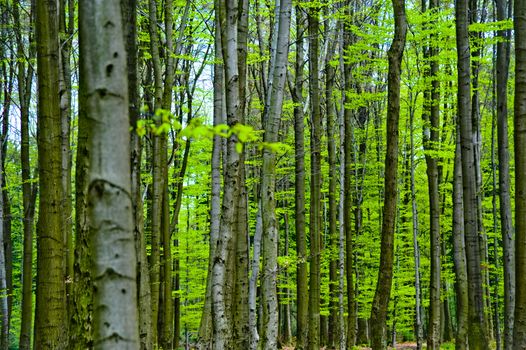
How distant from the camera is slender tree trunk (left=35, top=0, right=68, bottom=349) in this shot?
564 cm

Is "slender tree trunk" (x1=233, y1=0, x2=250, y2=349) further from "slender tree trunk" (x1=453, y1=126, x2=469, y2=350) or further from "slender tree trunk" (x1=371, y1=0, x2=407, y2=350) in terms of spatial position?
"slender tree trunk" (x1=453, y1=126, x2=469, y2=350)

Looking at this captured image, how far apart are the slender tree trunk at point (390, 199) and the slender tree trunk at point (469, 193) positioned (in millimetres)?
1811

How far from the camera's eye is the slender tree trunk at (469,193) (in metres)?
8.70

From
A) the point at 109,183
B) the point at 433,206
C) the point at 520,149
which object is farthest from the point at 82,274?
the point at 433,206

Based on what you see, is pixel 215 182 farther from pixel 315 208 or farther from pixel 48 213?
pixel 315 208

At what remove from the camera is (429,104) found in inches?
571

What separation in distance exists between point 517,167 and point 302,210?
627cm

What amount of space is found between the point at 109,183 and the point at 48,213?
4248 millimetres

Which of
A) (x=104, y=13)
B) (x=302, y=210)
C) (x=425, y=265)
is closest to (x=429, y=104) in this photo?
(x=302, y=210)

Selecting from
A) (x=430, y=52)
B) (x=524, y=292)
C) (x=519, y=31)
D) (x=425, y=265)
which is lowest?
(x=425, y=265)

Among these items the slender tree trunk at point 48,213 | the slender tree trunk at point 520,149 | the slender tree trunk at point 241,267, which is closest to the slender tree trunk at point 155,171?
the slender tree trunk at point 241,267

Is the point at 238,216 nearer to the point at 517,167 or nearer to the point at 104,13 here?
the point at 517,167

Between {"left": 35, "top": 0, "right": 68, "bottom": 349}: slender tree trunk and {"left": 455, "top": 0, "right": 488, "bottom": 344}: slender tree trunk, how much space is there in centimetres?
607

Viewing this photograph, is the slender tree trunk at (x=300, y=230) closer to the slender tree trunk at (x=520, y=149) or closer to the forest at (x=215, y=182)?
the forest at (x=215, y=182)
